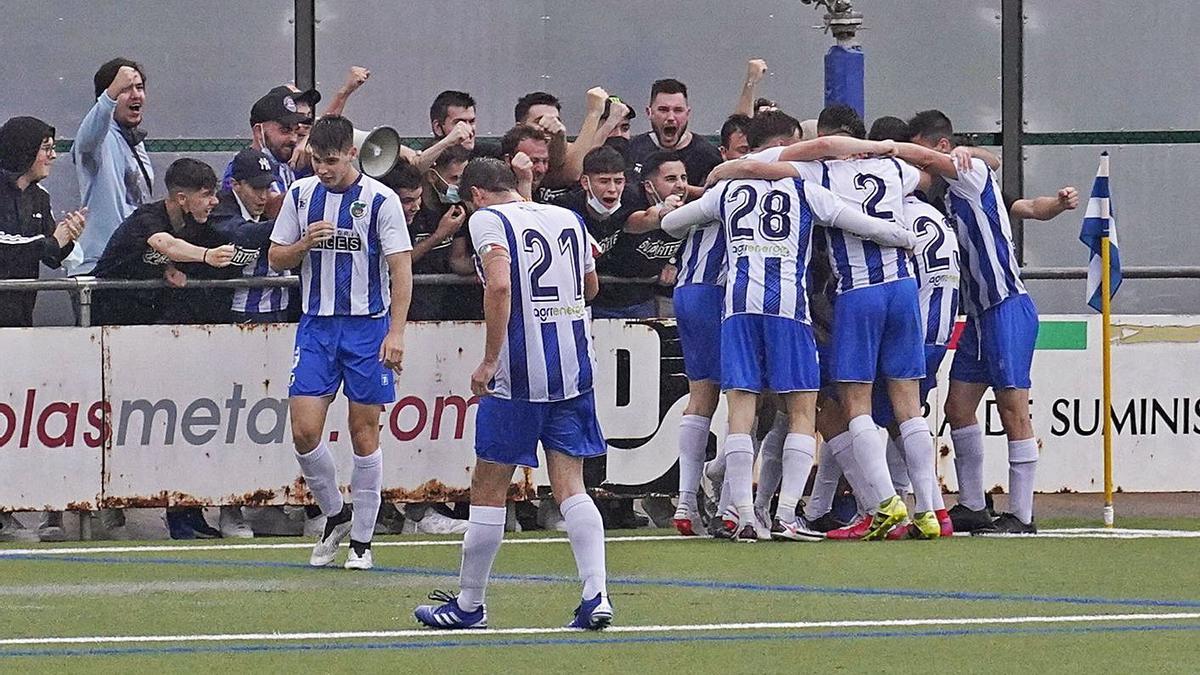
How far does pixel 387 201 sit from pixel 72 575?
2.34 metres

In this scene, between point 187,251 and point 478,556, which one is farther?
point 187,251

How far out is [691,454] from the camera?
479 inches

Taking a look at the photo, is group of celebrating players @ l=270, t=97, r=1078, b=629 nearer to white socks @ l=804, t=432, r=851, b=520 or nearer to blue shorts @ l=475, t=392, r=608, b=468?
white socks @ l=804, t=432, r=851, b=520

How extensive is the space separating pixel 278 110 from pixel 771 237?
3163mm

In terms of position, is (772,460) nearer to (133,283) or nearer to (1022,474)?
(1022,474)

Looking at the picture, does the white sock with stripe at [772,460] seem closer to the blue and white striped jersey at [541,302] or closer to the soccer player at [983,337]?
the soccer player at [983,337]

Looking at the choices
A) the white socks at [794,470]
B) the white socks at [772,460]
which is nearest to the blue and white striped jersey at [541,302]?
the white socks at [794,470]

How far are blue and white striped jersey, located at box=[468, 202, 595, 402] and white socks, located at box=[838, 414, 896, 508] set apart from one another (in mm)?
3100

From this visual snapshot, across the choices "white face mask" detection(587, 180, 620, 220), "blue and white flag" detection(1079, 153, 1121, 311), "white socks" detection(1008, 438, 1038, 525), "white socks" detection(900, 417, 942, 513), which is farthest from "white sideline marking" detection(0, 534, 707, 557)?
"blue and white flag" detection(1079, 153, 1121, 311)

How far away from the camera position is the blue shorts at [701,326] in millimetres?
12078

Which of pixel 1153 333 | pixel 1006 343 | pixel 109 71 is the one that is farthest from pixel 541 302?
pixel 1153 333

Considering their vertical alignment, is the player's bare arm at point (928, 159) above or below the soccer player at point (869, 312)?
above

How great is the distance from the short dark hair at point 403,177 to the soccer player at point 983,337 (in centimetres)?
275

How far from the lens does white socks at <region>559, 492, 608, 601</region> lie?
336 inches
